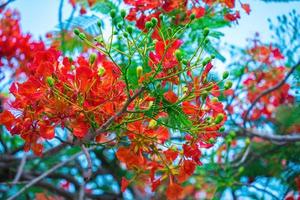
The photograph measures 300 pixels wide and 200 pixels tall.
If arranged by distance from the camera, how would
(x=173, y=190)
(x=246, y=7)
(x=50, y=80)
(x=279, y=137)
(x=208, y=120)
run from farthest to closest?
(x=279, y=137), (x=246, y=7), (x=173, y=190), (x=208, y=120), (x=50, y=80)

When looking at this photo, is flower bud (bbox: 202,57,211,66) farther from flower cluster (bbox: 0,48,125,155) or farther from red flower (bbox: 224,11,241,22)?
red flower (bbox: 224,11,241,22)

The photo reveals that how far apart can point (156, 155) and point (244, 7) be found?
3.03 feet

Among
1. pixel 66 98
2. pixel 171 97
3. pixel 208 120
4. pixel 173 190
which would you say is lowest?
pixel 173 190

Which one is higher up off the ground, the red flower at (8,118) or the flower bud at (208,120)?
the red flower at (8,118)

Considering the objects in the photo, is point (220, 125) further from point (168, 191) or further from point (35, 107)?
point (35, 107)

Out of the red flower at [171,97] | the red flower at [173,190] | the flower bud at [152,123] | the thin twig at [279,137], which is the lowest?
the thin twig at [279,137]

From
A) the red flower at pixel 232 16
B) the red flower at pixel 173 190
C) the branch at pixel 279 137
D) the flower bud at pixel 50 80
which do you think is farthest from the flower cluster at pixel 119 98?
the branch at pixel 279 137

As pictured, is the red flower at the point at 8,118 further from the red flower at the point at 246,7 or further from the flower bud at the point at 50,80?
the red flower at the point at 246,7

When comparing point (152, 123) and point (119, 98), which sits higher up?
point (119, 98)

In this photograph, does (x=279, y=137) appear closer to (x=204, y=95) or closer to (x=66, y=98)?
(x=204, y=95)

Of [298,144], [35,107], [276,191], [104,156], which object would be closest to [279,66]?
[298,144]

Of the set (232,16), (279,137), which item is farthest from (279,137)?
(232,16)

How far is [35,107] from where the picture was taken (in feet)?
4.89

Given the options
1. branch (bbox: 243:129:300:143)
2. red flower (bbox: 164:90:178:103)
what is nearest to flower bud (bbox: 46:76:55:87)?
red flower (bbox: 164:90:178:103)
